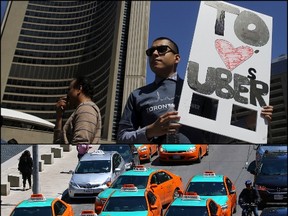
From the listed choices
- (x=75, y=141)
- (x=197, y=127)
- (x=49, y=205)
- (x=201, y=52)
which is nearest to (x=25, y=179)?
(x=49, y=205)

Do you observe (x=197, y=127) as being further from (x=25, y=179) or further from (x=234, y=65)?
(x=25, y=179)

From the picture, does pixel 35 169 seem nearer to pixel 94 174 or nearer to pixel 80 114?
pixel 94 174

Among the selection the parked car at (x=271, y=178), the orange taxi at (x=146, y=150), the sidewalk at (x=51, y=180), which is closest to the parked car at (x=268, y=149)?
the parked car at (x=271, y=178)

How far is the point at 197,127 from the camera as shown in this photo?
1.93m

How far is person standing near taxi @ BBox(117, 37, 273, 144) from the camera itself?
1.96 metres

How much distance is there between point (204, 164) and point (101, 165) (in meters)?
0.51

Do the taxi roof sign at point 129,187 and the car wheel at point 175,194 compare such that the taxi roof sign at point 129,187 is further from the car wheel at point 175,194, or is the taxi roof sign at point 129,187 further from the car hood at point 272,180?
the car hood at point 272,180

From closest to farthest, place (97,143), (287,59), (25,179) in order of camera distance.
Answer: (287,59)
(97,143)
(25,179)

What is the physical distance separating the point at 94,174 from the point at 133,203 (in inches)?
9.7

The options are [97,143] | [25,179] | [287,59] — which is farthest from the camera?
[25,179]

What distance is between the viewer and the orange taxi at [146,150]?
7.04ft

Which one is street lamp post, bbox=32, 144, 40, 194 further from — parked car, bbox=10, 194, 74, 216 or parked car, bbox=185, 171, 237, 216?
parked car, bbox=185, 171, 237, 216

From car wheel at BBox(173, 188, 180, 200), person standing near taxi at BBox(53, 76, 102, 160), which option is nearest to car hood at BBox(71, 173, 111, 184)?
person standing near taxi at BBox(53, 76, 102, 160)

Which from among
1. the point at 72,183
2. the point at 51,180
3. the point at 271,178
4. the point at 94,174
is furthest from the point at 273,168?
the point at 51,180
